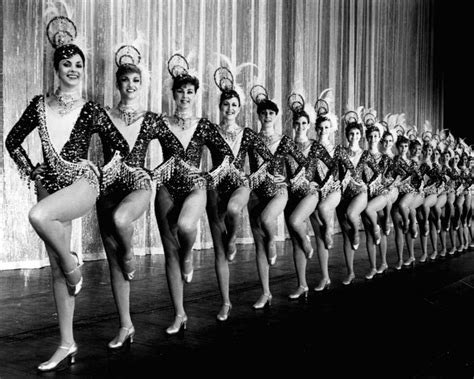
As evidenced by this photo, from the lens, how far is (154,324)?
13.6ft

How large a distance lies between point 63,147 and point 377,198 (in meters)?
4.20

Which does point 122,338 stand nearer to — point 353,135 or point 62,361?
point 62,361

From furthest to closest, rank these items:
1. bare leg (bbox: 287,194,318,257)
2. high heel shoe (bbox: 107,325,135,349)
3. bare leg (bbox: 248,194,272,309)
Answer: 1. bare leg (bbox: 287,194,318,257)
2. bare leg (bbox: 248,194,272,309)
3. high heel shoe (bbox: 107,325,135,349)

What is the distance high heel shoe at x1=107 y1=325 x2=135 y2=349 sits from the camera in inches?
139

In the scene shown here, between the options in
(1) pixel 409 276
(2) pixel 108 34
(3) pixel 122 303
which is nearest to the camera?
(3) pixel 122 303

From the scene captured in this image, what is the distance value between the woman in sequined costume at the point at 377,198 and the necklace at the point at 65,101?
3.98 m

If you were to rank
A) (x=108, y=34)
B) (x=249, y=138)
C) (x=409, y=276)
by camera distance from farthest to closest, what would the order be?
(x=108, y=34) → (x=409, y=276) → (x=249, y=138)

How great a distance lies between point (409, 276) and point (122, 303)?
4015 mm

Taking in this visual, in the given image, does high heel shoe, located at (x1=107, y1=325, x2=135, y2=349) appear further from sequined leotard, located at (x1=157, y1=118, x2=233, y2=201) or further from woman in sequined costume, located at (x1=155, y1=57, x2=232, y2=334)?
sequined leotard, located at (x1=157, y1=118, x2=233, y2=201)

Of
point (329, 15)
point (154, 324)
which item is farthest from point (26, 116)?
point (329, 15)

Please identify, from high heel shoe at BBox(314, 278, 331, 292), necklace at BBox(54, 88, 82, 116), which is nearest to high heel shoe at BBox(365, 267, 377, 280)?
high heel shoe at BBox(314, 278, 331, 292)

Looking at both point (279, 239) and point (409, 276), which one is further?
point (279, 239)

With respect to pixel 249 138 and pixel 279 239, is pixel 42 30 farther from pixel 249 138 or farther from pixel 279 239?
pixel 279 239

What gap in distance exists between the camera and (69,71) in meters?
3.35
